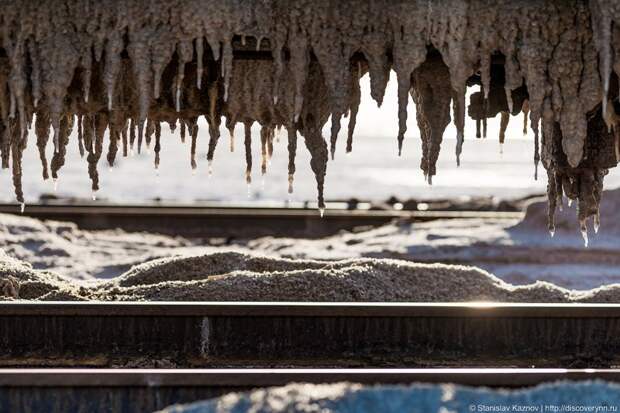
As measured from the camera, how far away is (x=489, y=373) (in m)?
5.52

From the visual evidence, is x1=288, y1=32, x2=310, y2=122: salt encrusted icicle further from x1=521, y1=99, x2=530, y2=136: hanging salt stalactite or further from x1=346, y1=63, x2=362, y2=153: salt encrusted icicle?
x1=521, y1=99, x2=530, y2=136: hanging salt stalactite

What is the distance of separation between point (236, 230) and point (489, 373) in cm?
1335

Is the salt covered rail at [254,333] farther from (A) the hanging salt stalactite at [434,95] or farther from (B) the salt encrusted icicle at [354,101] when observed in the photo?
(B) the salt encrusted icicle at [354,101]

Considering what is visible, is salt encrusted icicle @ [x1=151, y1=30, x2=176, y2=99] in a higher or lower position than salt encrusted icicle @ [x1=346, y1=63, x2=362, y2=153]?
higher

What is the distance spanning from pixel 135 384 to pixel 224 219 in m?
13.5

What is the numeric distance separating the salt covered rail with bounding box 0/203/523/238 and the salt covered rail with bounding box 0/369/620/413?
13.0 meters

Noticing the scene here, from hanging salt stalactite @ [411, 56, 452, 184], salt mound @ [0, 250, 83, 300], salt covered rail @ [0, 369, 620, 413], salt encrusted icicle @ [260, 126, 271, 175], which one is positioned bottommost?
salt mound @ [0, 250, 83, 300]

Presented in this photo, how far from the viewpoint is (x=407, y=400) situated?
4.35 m

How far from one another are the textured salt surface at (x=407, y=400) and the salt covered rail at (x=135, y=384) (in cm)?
84

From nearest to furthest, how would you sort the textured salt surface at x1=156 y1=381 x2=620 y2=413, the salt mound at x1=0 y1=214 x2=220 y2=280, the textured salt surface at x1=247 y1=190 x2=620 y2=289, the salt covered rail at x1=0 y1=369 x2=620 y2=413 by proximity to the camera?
the textured salt surface at x1=156 y1=381 x2=620 y2=413 < the salt covered rail at x1=0 y1=369 x2=620 y2=413 < the textured salt surface at x1=247 y1=190 x2=620 y2=289 < the salt mound at x1=0 y1=214 x2=220 y2=280

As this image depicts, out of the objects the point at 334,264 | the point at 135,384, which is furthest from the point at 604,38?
the point at 334,264

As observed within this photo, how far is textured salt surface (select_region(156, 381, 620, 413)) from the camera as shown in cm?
432

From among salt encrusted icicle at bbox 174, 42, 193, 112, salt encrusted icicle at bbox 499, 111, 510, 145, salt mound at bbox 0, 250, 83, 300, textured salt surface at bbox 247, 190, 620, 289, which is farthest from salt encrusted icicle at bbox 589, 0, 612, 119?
textured salt surface at bbox 247, 190, 620, 289

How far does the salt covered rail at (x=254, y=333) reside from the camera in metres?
7.04
